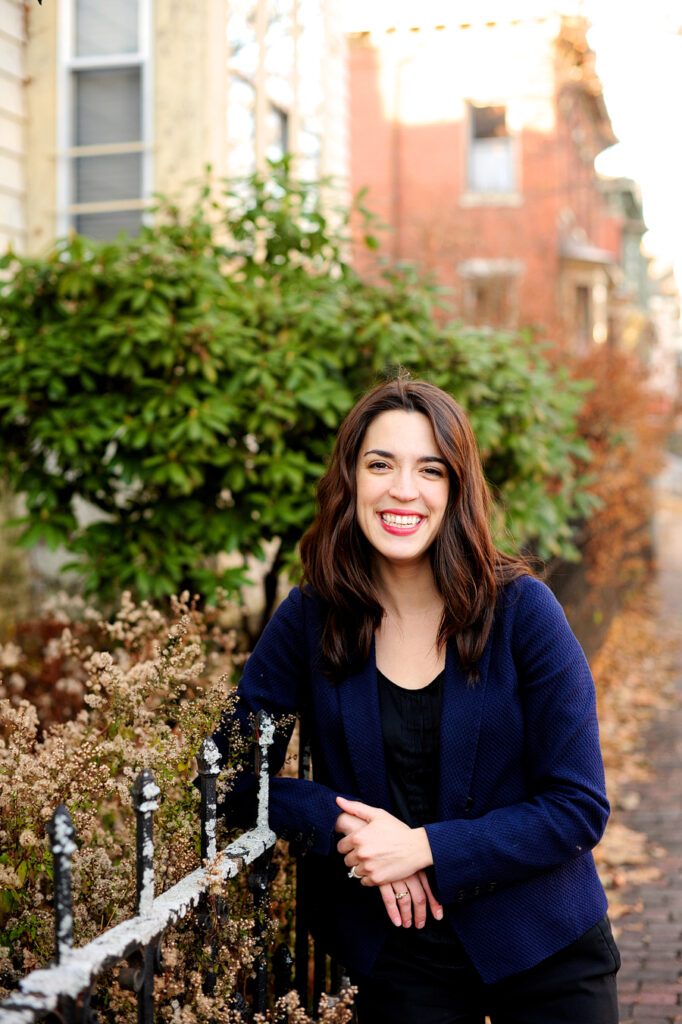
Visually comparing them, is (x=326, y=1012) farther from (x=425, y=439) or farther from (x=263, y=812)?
(x=425, y=439)

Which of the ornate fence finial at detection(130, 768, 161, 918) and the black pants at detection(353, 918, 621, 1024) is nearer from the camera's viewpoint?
the ornate fence finial at detection(130, 768, 161, 918)

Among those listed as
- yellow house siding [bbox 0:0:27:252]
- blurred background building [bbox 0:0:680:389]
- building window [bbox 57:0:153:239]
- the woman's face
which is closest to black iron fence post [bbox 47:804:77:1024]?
the woman's face

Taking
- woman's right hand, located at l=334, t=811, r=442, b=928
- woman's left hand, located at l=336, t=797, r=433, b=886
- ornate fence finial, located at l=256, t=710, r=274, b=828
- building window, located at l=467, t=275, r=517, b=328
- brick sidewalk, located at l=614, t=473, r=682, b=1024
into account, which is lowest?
brick sidewalk, located at l=614, t=473, r=682, b=1024

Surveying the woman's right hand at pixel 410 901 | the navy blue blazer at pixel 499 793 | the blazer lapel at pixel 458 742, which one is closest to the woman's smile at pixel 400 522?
the navy blue blazer at pixel 499 793

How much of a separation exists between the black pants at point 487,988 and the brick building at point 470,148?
17.7 metres

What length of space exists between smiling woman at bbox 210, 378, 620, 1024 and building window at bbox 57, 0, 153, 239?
5.58 metres

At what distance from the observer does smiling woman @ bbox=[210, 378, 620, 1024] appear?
208cm

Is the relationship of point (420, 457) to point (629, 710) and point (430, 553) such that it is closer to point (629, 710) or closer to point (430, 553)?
point (430, 553)

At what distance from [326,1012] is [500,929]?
1.31ft

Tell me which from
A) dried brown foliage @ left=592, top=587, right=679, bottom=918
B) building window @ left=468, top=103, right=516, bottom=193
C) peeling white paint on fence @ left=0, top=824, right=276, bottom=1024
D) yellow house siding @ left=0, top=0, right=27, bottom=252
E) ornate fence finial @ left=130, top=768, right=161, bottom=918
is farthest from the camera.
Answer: building window @ left=468, top=103, right=516, bottom=193

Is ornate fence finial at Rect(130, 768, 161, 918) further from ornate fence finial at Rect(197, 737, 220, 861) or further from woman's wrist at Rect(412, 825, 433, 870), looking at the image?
woman's wrist at Rect(412, 825, 433, 870)

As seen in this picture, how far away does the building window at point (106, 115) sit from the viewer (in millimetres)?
7234

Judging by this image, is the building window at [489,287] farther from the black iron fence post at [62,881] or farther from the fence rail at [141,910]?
the black iron fence post at [62,881]

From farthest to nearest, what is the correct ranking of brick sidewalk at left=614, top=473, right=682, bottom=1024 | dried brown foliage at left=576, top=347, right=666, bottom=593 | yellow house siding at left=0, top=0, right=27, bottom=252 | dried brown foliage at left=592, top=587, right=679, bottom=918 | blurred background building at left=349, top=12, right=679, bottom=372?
blurred background building at left=349, top=12, right=679, bottom=372
dried brown foliage at left=576, top=347, right=666, bottom=593
yellow house siding at left=0, top=0, right=27, bottom=252
dried brown foliage at left=592, top=587, right=679, bottom=918
brick sidewalk at left=614, top=473, right=682, bottom=1024
